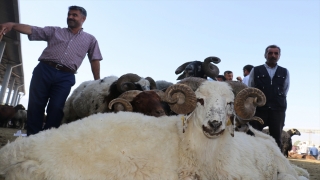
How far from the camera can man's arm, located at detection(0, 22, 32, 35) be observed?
5051mm

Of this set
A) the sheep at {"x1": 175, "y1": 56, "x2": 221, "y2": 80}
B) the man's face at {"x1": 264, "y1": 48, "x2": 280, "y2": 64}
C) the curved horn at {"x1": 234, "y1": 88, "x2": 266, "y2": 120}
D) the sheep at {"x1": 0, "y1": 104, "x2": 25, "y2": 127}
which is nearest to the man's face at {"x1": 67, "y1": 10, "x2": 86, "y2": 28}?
the curved horn at {"x1": 234, "y1": 88, "x2": 266, "y2": 120}

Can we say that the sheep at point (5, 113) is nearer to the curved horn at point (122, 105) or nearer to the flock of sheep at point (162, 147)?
the curved horn at point (122, 105)

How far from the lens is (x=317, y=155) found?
3194 centimetres

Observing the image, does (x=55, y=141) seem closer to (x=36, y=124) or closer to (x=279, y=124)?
(x=36, y=124)

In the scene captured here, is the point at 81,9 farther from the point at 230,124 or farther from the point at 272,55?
the point at 272,55

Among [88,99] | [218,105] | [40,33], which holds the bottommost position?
[88,99]

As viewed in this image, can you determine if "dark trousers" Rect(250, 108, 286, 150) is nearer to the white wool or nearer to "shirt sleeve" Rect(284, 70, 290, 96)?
"shirt sleeve" Rect(284, 70, 290, 96)

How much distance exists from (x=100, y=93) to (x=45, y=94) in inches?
104

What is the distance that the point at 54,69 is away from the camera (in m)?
5.71

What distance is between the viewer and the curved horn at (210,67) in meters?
8.77

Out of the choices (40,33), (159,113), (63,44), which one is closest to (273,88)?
(159,113)

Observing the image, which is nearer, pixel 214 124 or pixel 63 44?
pixel 214 124

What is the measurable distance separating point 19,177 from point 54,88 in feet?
8.72

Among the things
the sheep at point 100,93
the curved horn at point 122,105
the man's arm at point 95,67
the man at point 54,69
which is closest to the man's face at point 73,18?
the man at point 54,69
